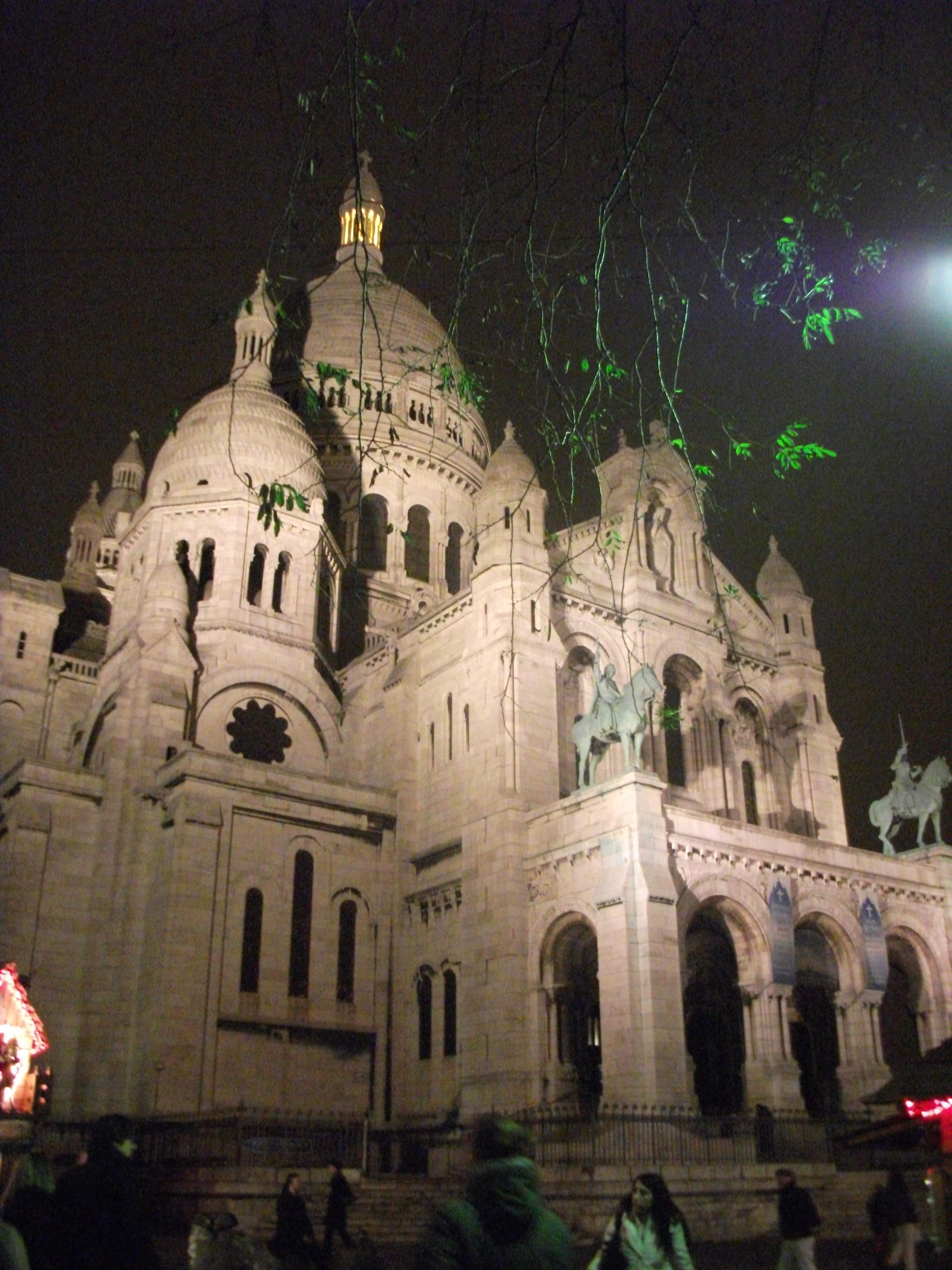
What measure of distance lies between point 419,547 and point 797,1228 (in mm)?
41842

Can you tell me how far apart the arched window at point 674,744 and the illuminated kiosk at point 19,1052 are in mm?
19494

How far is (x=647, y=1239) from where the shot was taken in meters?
9.66

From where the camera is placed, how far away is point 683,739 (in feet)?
→ 128

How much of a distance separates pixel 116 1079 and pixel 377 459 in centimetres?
3144

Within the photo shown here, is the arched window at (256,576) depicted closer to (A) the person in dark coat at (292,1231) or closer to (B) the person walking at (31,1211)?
(A) the person in dark coat at (292,1231)

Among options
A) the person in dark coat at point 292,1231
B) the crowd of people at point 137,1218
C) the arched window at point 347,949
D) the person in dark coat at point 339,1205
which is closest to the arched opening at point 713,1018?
the arched window at point 347,949

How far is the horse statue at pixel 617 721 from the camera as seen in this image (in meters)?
31.0

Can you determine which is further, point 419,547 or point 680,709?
point 419,547

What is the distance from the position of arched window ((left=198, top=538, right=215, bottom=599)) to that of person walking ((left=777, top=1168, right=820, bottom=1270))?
1217 inches

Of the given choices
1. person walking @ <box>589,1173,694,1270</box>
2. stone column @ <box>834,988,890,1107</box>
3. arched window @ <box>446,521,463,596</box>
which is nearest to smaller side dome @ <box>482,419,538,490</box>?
arched window @ <box>446,521,463,596</box>

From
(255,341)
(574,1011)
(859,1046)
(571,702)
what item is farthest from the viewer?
(255,341)

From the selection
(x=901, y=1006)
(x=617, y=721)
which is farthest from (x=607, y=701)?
(x=901, y=1006)

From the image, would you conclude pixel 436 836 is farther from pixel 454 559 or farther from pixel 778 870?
pixel 454 559

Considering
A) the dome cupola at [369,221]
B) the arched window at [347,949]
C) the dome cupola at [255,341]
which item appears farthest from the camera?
the dome cupola at [369,221]
